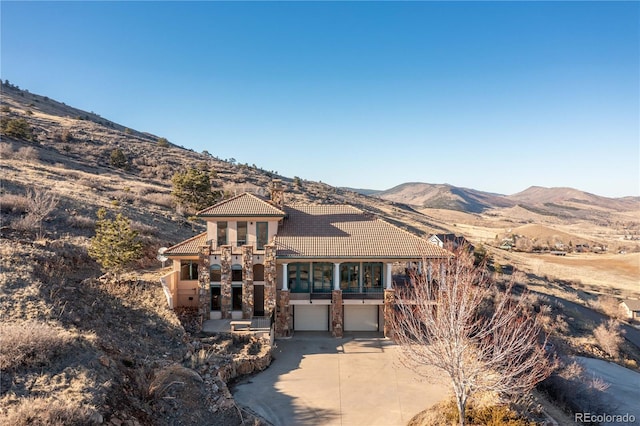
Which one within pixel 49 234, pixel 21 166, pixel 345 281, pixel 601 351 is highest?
pixel 21 166

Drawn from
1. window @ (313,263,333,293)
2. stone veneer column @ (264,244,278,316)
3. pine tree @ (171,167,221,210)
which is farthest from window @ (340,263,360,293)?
pine tree @ (171,167,221,210)

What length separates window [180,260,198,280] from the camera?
25344 mm

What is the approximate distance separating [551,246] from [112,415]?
9950cm

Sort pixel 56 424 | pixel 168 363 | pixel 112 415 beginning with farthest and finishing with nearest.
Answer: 1. pixel 168 363
2. pixel 112 415
3. pixel 56 424

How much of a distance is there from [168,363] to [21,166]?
43.4 m

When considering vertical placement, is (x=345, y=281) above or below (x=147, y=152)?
below

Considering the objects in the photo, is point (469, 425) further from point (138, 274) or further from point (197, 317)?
point (138, 274)

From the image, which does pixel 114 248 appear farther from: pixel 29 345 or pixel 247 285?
pixel 29 345

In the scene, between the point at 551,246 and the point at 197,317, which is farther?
the point at 551,246

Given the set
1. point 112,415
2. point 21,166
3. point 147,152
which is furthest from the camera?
point 147,152

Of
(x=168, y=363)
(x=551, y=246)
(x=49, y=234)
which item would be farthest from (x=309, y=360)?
(x=551, y=246)

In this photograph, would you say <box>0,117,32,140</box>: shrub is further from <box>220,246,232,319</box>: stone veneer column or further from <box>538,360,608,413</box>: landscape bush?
<box>538,360,608,413</box>: landscape bush

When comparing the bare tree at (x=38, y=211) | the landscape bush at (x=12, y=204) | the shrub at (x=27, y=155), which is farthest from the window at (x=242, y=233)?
the shrub at (x=27, y=155)

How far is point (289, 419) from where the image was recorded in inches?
617
